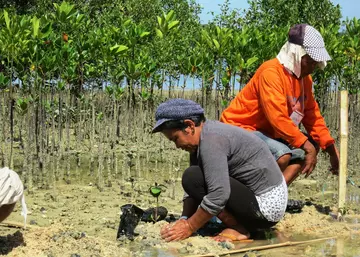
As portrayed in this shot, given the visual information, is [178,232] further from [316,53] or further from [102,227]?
[316,53]

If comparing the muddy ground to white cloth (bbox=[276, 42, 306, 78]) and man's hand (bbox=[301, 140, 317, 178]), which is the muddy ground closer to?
man's hand (bbox=[301, 140, 317, 178])

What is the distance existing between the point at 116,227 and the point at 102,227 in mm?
102

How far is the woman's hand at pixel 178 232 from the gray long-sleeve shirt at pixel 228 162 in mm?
228

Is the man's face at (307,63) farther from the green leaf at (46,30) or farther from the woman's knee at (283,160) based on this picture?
the green leaf at (46,30)

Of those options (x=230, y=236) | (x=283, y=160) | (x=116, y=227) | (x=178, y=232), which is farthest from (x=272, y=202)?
(x=116, y=227)

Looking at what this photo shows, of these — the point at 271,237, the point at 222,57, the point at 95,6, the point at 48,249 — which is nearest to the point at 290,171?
the point at 271,237

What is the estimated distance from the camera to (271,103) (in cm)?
455

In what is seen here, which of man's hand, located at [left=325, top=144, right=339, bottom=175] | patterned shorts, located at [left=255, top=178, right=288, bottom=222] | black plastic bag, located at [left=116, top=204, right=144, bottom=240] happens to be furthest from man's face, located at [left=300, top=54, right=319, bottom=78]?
black plastic bag, located at [left=116, top=204, right=144, bottom=240]

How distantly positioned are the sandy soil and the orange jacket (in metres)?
0.72

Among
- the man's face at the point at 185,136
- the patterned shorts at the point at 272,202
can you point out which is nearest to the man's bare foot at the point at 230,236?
the patterned shorts at the point at 272,202

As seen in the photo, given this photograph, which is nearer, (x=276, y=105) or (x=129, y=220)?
(x=129, y=220)

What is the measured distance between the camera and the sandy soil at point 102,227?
12.9ft

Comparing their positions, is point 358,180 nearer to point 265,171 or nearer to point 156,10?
point 265,171

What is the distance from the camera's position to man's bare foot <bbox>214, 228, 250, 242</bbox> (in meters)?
4.34
